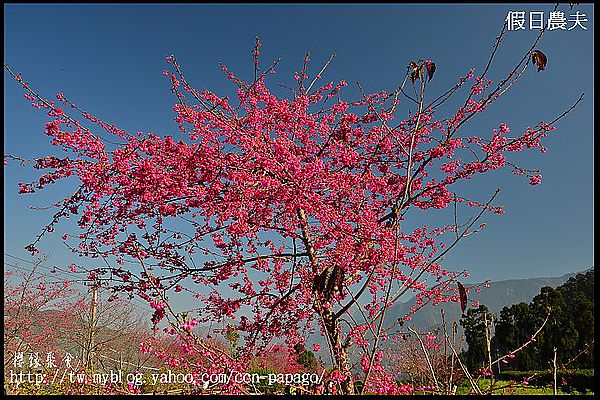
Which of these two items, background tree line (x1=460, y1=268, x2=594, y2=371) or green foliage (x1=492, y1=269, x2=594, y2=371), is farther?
green foliage (x1=492, y1=269, x2=594, y2=371)

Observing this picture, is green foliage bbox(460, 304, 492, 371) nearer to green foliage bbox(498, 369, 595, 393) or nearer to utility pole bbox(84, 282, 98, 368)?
green foliage bbox(498, 369, 595, 393)

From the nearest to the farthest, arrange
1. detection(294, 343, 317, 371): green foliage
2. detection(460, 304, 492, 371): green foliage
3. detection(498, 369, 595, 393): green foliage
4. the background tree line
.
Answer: detection(294, 343, 317, 371): green foliage → detection(498, 369, 595, 393): green foliage → detection(460, 304, 492, 371): green foliage → the background tree line

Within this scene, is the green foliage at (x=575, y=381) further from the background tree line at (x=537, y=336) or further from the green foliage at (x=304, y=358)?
the green foliage at (x=304, y=358)

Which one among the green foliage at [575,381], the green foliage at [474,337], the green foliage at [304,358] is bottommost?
the green foliage at [575,381]

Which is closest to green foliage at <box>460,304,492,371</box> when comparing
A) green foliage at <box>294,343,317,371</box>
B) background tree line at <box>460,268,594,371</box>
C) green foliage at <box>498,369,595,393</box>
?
background tree line at <box>460,268,594,371</box>

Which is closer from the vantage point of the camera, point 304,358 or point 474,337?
point 304,358

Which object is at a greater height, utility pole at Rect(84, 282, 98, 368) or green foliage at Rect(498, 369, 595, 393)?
utility pole at Rect(84, 282, 98, 368)

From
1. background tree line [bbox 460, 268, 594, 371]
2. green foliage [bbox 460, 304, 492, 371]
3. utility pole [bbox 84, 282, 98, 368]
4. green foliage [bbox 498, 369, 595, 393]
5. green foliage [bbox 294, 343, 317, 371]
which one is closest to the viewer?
green foliage [bbox 294, 343, 317, 371]

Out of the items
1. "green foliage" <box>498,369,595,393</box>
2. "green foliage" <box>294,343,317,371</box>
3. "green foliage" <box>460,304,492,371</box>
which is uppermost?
"green foliage" <box>294,343,317,371</box>

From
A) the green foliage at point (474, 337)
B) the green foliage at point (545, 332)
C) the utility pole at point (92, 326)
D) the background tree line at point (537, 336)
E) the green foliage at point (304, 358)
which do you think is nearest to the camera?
the green foliage at point (304, 358)

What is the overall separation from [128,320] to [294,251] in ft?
18.3

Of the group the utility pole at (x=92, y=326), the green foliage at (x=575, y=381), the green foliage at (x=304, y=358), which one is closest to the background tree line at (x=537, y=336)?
the green foliage at (x=575, y=381)

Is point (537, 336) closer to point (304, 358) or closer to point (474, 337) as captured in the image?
point (474, 337)

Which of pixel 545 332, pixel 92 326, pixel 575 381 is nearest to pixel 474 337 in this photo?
pixel 545 332
